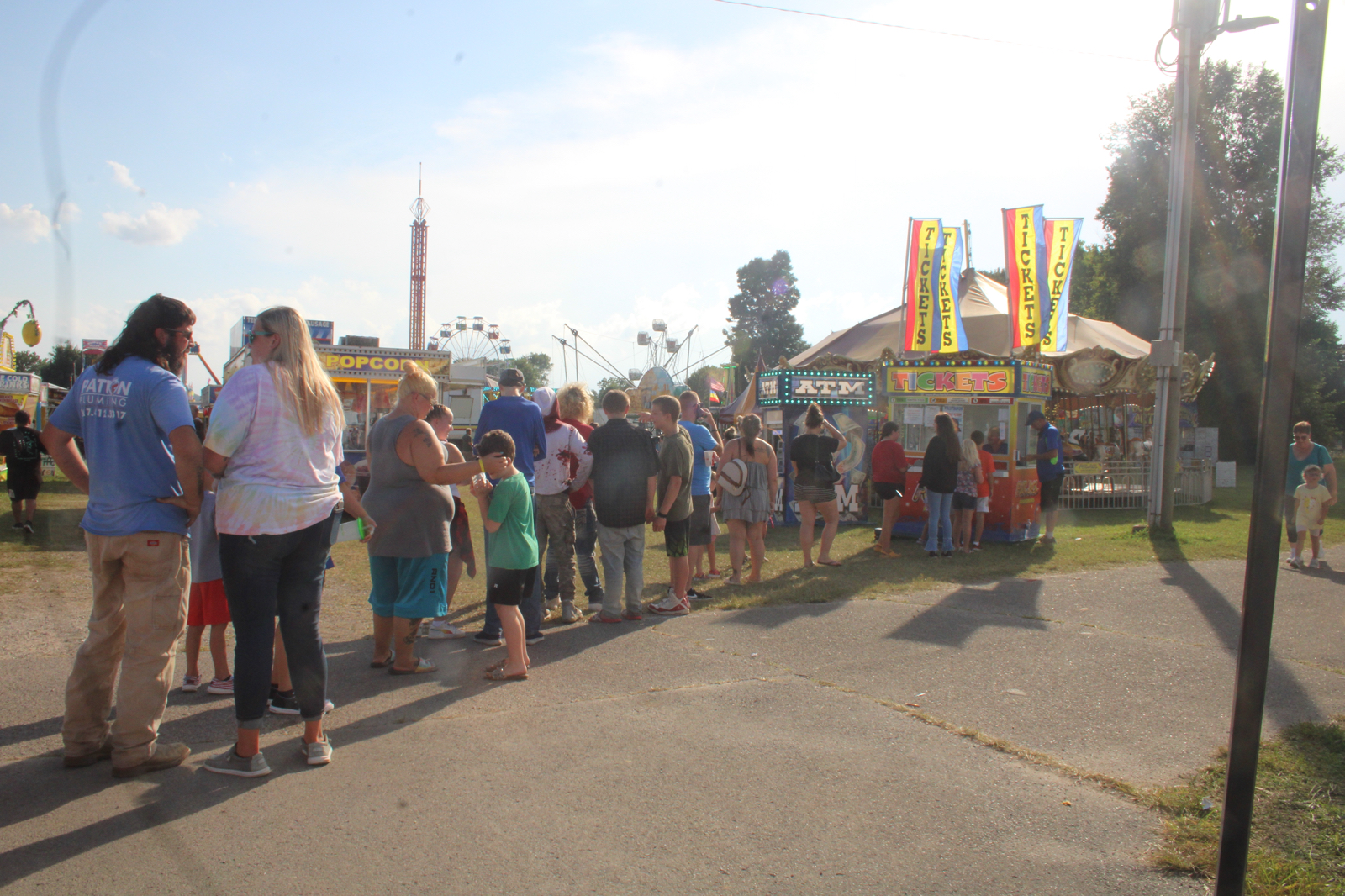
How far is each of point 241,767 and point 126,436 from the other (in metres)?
1.40

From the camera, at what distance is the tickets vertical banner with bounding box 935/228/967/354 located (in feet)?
53.2

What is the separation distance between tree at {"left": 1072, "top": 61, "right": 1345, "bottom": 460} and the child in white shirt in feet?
82.6

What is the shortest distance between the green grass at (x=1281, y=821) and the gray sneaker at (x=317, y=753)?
3.18 m

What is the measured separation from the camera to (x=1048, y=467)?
1144cm

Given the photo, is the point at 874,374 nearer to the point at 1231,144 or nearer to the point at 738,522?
the point at 738,522

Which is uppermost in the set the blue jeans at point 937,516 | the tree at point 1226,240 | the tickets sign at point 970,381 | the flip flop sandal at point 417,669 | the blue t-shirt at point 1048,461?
the tree at point 1226,240

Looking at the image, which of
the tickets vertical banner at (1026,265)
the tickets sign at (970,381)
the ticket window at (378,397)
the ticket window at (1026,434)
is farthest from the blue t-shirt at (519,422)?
the ticket window at (378,397)

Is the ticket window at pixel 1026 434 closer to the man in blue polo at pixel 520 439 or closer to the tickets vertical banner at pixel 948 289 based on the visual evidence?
the tickets vertical banner at pixel 948 289

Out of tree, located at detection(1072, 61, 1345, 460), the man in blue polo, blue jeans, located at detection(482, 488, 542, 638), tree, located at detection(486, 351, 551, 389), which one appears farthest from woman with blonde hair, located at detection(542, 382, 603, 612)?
tree, located at detection(486, 351, 551, 389)

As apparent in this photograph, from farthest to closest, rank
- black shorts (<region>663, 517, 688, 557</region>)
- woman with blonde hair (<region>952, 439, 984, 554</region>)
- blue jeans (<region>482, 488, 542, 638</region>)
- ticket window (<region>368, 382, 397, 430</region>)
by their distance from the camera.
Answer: ticket window (<region>368, 382, 397, 430</region>) → woman with blonde hair (<region>952, 439, 984, 554</region>) → black shorts (<region>663, 517, 688, 557</region>) → blue jeans (<region>482, 488, 542, 638</region>)

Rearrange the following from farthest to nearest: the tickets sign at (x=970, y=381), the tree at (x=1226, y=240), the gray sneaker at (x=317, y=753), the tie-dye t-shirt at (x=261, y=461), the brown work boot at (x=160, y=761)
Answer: the tree at (x=1226, y=240) < the tickets sign at (x=970, y=381) < the gray sneaker at (x=317, y=753) < the brown work boot at (x=160, y=761) < the tie-dye t-shirt at (x=261, y=461)

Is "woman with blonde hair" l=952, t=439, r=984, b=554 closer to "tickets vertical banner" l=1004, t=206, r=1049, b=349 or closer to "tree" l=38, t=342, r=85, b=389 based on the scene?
"tickets vertical banner" l=1004, t=206, r=1049, b=349

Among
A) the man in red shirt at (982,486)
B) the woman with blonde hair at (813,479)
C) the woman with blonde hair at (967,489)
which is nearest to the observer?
the woman with blonde hair at (813,479)

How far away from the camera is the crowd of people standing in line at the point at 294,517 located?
3383 millimetres
